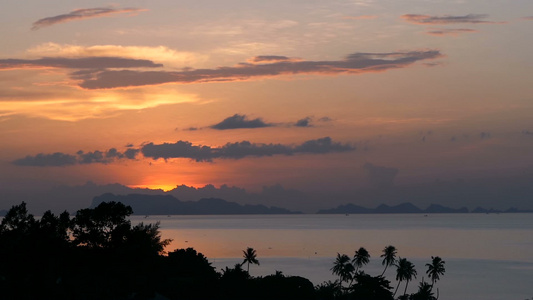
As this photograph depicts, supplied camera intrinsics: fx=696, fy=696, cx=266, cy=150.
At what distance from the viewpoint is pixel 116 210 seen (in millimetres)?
78188

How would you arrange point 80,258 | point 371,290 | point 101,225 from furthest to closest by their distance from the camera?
point 371,290
point 101,225
point 80,258

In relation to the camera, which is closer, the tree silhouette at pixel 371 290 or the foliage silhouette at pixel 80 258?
the foliage silhouette at pixel 80 258

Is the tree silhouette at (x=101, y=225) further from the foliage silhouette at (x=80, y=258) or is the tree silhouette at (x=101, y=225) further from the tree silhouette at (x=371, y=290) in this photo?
the tree silhouette at (x=371, y=290)

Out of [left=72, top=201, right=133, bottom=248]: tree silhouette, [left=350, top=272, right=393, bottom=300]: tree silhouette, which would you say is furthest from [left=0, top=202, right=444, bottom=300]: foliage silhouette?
[left=350, top=272, right=393, bottom=300]: tree silhouette

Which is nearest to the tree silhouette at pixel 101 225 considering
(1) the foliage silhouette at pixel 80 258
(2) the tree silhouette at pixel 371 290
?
(1) the foliage silhouette at pixel 80 258

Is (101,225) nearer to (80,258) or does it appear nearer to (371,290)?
(80,258)

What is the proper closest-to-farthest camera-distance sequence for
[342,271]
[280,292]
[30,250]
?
→ [30,250], [280,292], [342,271]

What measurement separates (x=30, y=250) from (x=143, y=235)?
1208 centimetres

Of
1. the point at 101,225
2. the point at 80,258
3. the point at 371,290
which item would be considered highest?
the point at 101,225

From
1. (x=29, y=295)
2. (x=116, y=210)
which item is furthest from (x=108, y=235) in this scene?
(x=29, y=295)

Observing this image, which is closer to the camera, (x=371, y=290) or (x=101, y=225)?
(x=101, y=225)

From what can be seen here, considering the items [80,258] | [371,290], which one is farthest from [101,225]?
[371,290]

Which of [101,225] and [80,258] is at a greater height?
[101,225]

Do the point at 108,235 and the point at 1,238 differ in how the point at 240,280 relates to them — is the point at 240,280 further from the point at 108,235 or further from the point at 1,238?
the point at 1,238
